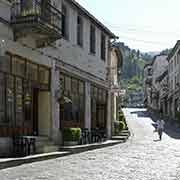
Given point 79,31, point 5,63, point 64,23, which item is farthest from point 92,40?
point 5,63

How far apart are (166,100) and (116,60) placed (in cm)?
4060

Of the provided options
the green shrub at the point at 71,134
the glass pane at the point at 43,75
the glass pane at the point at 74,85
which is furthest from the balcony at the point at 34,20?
the glass pane at the point at 74,85

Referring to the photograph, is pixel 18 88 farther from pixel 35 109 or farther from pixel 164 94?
pixel 164 94

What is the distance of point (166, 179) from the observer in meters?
13.3

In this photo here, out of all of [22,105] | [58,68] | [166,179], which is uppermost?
[58,68]

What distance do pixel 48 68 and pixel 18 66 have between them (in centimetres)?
339

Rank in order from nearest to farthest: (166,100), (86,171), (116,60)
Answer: (86,171)
(116,60)
(166,100)

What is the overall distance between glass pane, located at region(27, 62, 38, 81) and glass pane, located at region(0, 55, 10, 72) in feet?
6.54

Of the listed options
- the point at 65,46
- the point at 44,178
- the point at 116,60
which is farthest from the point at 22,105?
the point at 116,60

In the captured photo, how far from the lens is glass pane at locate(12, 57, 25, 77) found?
20047 millimetres

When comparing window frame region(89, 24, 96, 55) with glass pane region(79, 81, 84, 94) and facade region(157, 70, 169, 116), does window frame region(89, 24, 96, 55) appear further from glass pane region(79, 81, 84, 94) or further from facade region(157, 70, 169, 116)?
facade region(157, 70, 169, 116)

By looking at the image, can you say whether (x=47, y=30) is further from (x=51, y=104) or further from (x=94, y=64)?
(x=94, y=64)

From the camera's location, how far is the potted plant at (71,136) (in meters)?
24.6

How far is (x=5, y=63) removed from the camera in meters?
19.2
